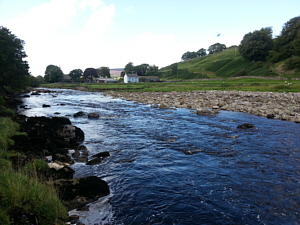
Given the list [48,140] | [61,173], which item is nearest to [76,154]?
[48,140]

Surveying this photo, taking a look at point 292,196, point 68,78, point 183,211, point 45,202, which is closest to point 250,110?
point 292,196

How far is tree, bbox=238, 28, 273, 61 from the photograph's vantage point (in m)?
120

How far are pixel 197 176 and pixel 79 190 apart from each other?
549cm

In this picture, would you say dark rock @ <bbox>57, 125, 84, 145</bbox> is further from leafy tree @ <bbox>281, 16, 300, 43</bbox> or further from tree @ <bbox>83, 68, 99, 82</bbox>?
tree @ <bbox>83, 68, 99, 82</bbox>

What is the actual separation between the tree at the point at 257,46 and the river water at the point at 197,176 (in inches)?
4702

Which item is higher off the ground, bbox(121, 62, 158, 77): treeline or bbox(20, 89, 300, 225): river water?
bbox(121, 62, 158, 77): treeline

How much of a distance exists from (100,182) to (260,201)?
631cm

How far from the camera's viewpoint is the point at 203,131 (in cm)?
1917

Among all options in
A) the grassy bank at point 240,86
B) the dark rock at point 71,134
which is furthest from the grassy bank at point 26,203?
the grassy bank at point 240,86

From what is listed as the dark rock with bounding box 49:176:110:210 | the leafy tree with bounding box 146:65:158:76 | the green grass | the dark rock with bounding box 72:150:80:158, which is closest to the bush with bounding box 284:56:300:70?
the leafy tree with bounding box 146:65:158:76

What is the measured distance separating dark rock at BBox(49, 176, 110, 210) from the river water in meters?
0.37

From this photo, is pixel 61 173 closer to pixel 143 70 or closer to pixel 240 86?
pixel 240 86

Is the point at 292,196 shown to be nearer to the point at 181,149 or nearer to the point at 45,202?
the point at 181,149

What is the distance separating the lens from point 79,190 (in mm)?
8039
